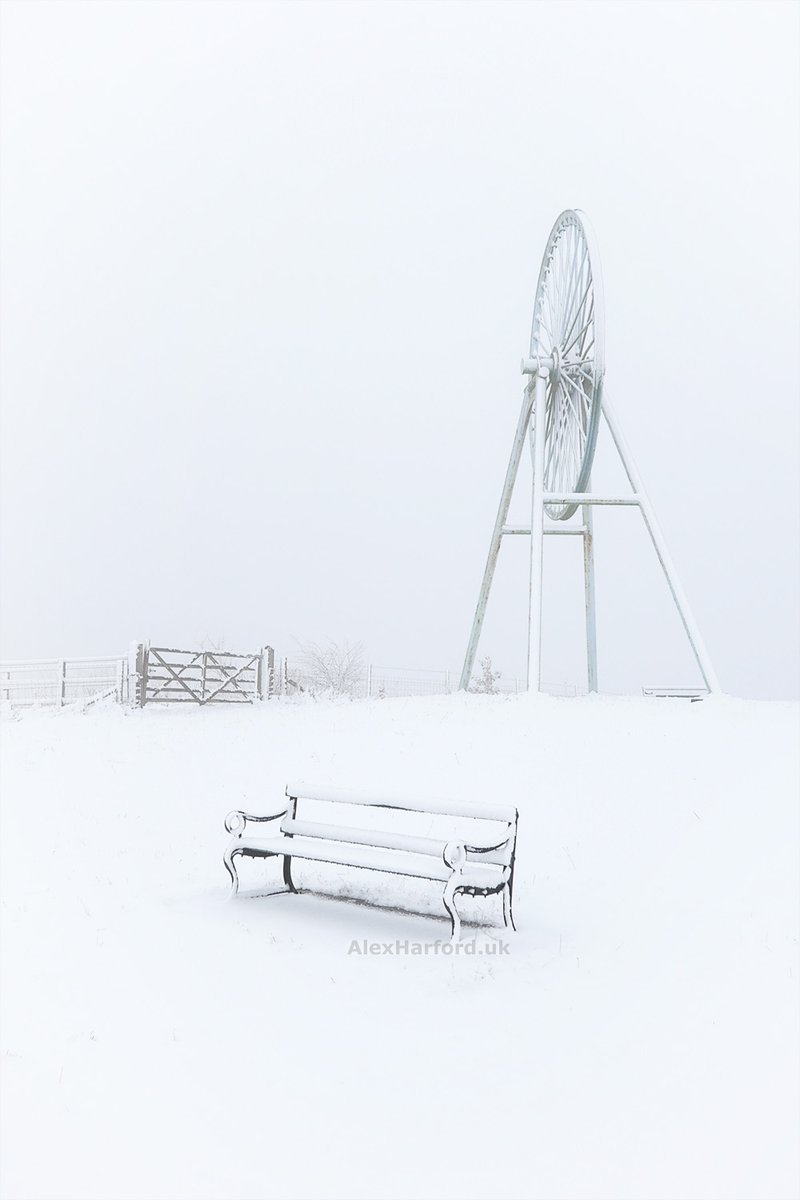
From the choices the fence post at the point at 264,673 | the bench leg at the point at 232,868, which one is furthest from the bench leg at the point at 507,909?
the fence post at the point at 264,673

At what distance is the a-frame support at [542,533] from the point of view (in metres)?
15.5

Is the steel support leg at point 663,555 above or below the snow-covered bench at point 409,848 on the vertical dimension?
above

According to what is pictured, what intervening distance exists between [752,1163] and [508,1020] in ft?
4.93

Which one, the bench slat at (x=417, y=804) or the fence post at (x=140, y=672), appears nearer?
the bench slat at (x=417, y=804)

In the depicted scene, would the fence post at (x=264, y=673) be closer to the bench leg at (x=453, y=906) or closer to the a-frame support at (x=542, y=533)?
the a-frame support at (x=542, y=533)

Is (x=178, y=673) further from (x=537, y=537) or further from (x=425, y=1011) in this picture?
(x=425, y=1011)

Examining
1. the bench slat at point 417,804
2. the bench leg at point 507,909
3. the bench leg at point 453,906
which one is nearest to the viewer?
the bench leg at point 453,906

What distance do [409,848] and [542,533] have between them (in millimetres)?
10045

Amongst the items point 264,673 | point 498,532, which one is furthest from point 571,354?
point 264,673

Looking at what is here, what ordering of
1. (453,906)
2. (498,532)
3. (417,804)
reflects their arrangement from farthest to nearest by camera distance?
(498,532), (417,804), (453,906)

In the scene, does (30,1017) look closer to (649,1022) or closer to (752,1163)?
(649,1022)

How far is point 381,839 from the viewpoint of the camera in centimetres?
701

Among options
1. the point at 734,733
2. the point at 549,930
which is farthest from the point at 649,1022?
the point at 734,733

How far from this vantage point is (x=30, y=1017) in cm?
535
